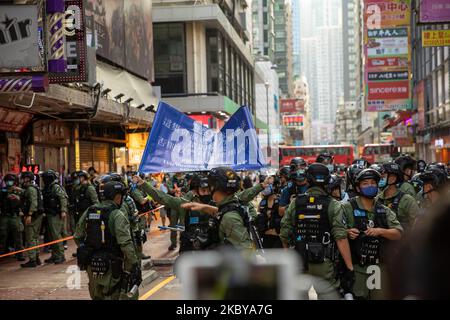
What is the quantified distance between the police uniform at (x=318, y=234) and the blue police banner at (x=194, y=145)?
2966mm

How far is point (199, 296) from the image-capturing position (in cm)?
195

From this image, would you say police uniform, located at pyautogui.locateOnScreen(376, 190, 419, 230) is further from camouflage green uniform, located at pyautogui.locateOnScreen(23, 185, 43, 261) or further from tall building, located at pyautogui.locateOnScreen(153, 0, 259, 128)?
tall building, located at pyautogui.locateOnScreen(153, 0, 259, 128)

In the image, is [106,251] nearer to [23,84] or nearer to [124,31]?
[23,84]

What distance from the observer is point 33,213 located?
515 inches

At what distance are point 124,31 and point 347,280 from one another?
66.0 feet

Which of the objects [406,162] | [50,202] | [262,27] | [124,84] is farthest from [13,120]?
[262,27]

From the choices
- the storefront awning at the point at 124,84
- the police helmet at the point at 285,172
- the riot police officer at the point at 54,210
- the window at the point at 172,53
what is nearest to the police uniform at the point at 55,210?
the riot police officer at the point at 54,210

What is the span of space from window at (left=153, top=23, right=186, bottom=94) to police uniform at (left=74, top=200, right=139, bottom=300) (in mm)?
35103

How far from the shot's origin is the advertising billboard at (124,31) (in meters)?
21.0

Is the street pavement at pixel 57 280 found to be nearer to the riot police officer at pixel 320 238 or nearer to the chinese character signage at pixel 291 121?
the riot police officer at pixel 320 238

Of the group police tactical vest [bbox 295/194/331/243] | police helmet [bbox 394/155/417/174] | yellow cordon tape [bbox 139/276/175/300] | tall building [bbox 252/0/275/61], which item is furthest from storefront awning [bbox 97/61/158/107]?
tall building [bbox 252/0/275/61]

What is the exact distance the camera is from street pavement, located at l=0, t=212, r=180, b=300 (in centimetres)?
943

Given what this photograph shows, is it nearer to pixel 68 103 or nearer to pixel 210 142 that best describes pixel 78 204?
pixel 68 103
